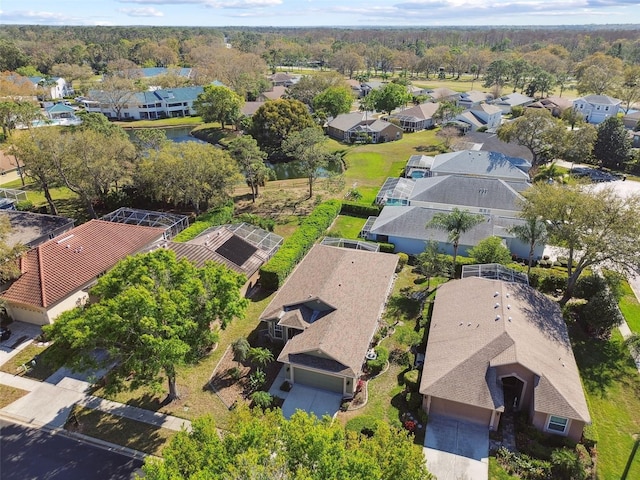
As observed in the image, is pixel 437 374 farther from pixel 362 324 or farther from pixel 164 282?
pixel 164 282

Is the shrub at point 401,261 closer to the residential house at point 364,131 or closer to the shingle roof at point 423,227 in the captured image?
the shingle roof at point 423,227

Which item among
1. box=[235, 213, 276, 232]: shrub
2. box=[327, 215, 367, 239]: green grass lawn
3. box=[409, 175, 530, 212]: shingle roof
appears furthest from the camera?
box=[409, 175, 530, 212]: shingle roof

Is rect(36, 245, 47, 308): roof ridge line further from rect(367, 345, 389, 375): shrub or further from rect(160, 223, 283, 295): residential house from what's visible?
rect(367, 345, 389, 375): shrub

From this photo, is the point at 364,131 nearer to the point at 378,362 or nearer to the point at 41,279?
the point at 378,362

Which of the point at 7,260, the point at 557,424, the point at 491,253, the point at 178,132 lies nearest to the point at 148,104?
the point at 178,132

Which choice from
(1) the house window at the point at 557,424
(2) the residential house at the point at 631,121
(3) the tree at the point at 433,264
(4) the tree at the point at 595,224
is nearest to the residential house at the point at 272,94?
(2) the residential house at the point at 631,121

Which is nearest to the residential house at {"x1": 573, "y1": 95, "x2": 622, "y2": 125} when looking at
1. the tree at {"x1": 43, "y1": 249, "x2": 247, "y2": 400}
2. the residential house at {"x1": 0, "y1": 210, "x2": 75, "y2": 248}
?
the tree at {"x1": 43, "y1": 249, "x2": 247, "y2": 400}
